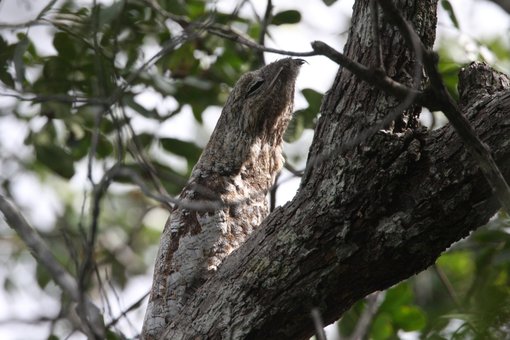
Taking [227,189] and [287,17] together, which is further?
[287,17]

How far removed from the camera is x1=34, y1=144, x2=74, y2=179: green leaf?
15.0ft

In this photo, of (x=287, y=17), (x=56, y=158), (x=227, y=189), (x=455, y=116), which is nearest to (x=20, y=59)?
(x=56, y=158)

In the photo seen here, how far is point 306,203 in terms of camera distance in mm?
2916

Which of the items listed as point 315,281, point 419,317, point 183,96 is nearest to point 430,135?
point 315,281

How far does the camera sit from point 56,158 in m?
4.57

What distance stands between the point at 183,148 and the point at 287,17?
108 cm

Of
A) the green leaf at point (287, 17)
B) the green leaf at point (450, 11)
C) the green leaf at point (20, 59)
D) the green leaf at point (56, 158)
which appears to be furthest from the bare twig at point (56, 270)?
the green leaf at point (450, 11)

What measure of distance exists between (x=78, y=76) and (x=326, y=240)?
2.71 meters

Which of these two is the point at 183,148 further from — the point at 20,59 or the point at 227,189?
the point at 20,59

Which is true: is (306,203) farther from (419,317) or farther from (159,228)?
(159,228)

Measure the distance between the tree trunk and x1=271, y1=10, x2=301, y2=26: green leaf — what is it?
5.61ft

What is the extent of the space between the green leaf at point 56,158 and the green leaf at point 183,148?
0.65 meters

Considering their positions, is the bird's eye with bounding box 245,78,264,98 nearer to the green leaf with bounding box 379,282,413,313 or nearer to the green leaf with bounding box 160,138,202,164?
the green leaf with bounding box 160,138,202,164

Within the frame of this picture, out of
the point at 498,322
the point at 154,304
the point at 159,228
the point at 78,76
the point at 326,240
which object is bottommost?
the point at 498,322
